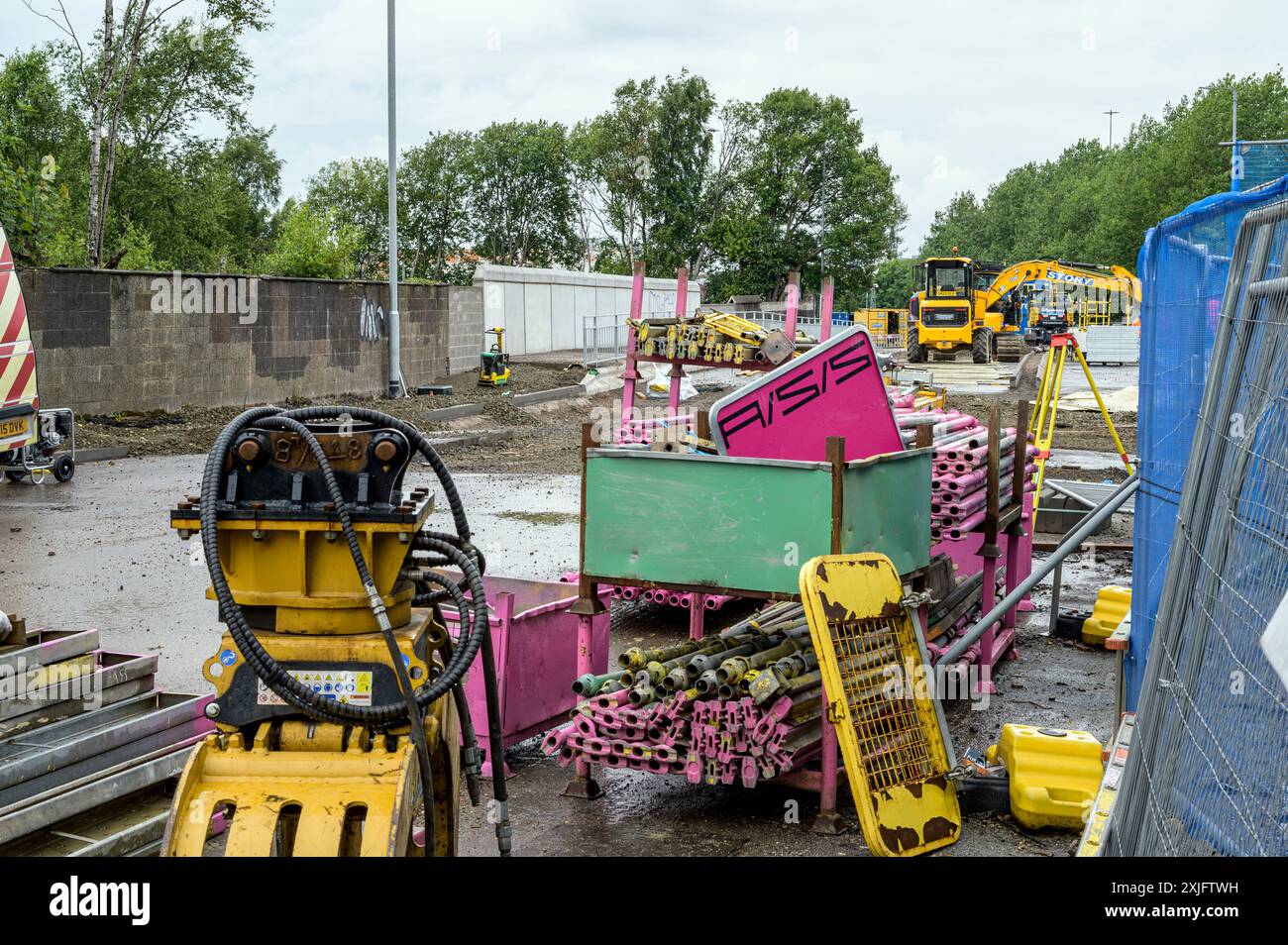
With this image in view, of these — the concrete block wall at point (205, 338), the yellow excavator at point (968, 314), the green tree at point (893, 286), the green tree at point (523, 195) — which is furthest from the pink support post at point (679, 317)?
the green tree at point (893, 286)

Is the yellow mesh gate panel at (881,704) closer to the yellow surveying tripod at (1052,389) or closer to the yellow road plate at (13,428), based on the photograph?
the yellow surveying tripod at (1052,389)

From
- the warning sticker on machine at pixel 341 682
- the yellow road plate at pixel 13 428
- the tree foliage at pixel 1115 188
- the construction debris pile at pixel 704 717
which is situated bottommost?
the construction debris pile at pixel 704 717

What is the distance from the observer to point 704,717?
598cm

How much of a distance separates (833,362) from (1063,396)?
81.9 feet

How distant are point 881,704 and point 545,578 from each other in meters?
5.89

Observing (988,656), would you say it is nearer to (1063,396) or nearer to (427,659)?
(427,659)

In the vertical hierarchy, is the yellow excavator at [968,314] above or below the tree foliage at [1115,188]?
below

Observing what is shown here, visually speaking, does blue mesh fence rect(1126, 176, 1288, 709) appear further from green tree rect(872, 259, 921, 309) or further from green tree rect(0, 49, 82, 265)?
green tree rect(872, 259, 921, 309)

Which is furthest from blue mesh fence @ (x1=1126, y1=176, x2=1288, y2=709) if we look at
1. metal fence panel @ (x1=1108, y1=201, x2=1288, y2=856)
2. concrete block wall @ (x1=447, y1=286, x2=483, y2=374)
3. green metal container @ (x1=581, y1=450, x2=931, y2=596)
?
concrete block wall @ (x1=447, y1=286, x2=483, y2=374)

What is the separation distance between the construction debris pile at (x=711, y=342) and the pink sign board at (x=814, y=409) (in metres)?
5.97

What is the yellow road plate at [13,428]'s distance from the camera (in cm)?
1312

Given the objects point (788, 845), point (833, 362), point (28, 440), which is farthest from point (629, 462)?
point (28, 440)

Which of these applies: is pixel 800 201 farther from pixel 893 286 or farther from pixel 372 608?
A: pixel 372 608

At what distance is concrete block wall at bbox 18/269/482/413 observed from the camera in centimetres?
1994
